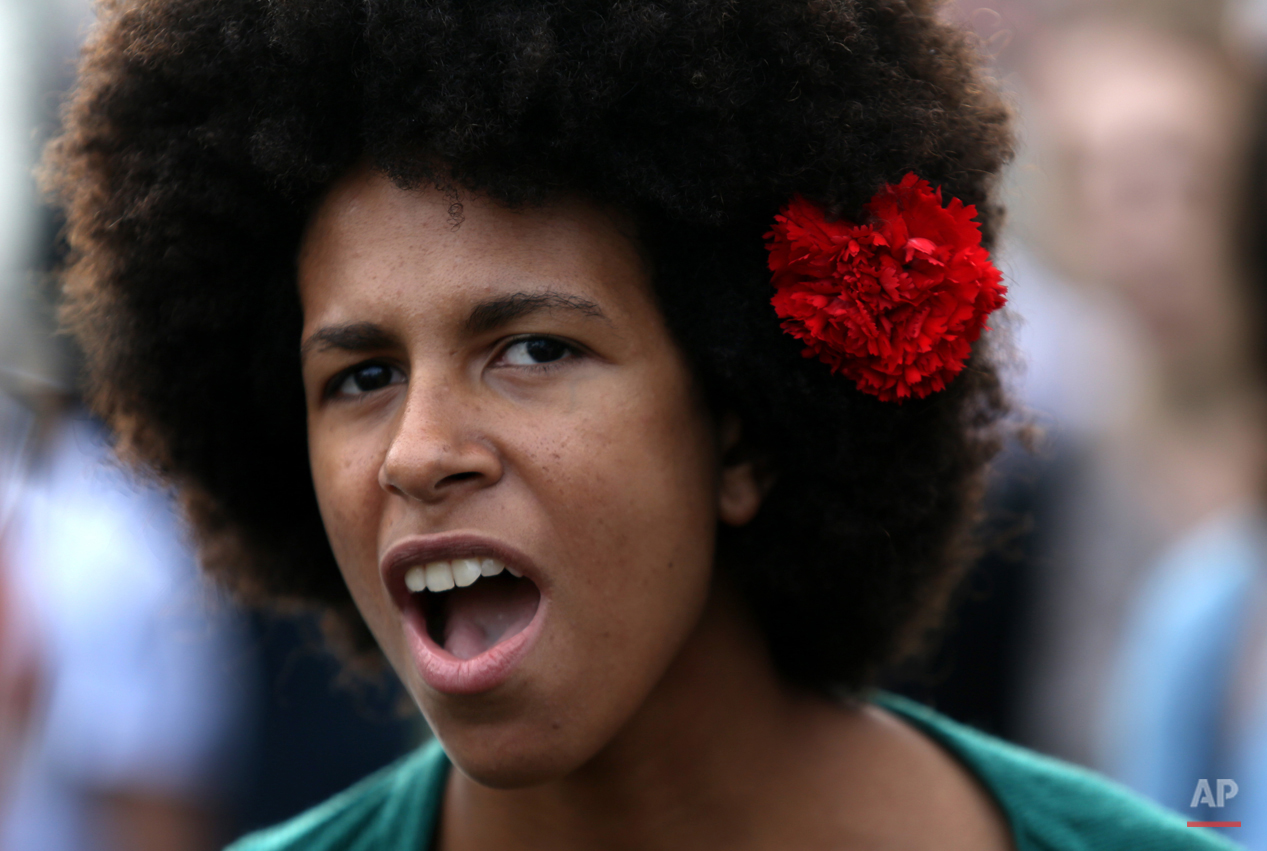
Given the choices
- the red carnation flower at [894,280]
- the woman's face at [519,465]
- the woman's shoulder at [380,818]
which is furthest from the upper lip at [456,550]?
the woman's shoulder at [380,818]

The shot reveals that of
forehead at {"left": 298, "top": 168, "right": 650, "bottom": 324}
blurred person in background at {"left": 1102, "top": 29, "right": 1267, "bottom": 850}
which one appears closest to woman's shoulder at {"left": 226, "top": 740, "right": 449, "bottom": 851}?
forehead at {"left": 298, "top": 168, "right": 650, "bottom": 324}

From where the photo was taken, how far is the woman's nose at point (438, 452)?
206 centimetres

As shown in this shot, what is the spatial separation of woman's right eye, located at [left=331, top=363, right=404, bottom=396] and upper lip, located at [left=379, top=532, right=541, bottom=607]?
326mm

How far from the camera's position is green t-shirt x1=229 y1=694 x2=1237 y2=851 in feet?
8.28

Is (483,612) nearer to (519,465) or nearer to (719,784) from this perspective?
(519,465)

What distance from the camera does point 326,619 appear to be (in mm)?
3061

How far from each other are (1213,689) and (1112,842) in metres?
0.97

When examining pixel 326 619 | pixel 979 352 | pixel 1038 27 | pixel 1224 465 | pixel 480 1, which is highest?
pixel 1038 27

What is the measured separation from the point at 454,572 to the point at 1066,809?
140cm

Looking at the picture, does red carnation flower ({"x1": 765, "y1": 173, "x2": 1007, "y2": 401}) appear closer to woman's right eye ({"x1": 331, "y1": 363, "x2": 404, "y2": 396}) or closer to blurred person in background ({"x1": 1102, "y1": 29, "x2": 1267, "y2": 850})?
woman's right eye ({"x1": 331, "y1": 363, "x2": 404, "y2": 396})

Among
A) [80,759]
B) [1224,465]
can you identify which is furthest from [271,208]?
[1224,465]

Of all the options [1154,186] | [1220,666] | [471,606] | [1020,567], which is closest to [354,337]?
[471,606]

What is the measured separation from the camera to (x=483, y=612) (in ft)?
7.42

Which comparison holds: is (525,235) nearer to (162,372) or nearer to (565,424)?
(565,424)
